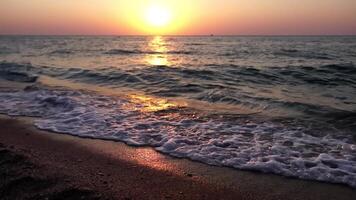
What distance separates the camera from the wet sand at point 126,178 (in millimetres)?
4266

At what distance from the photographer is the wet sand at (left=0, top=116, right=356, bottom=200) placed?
14.0 ft

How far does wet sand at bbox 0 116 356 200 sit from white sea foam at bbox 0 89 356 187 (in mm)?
343

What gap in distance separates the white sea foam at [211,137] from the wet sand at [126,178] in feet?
1.12

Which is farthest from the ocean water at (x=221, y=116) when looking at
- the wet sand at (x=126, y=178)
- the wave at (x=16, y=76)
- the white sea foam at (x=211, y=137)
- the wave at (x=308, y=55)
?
the wave at (x=308, y=55)

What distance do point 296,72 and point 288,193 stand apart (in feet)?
45.9

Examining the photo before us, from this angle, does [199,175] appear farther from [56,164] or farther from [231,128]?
[231,128]

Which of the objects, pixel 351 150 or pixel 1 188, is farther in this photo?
pixel 351 150

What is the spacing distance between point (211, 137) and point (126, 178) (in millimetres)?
2382

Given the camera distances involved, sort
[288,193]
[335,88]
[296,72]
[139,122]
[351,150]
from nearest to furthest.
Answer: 1. [288,193]
2. [351,150]
3. [139,122]
4. [335,88]
5. [296,72]

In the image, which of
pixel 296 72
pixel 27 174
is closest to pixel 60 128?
pixel 27 174

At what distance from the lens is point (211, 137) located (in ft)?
22.2

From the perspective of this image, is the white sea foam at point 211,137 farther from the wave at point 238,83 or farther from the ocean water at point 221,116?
the wave at point 238,83

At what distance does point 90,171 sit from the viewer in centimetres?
498

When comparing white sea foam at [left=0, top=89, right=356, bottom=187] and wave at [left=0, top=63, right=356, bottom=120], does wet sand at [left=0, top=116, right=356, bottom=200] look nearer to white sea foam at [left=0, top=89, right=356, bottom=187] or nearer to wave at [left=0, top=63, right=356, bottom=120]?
white sea foam at [left=0, top=89, right=356, bottom=187]
